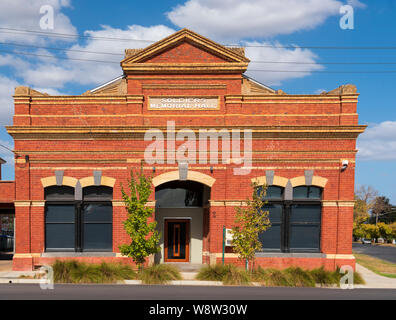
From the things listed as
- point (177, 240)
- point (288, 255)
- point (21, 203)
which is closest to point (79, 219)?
point (21, 203)

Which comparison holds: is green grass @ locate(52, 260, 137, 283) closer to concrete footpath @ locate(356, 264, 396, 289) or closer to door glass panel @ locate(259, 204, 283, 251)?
door glass panel @ locate(259, 204, 283, 251)

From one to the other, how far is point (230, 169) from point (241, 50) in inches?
358

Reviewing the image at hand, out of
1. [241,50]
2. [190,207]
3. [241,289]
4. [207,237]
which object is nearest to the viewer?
[241,289]

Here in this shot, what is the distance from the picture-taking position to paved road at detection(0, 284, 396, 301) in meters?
12.4

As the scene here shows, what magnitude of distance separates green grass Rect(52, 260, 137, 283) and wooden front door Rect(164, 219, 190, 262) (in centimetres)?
587

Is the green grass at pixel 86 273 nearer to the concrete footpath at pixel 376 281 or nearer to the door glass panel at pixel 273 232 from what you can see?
the door glass panel at pixel 273 232

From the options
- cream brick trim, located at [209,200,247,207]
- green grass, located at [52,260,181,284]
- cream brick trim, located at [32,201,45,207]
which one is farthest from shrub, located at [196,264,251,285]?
cream brick trim, located at [32,201,45,207]

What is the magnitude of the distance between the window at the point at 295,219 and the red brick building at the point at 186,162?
0.16ft

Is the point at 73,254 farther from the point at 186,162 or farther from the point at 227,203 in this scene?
the point at 227,203

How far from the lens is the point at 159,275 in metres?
15.6

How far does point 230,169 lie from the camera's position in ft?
60.4

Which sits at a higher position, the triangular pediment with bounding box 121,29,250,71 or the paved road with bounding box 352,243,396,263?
the triangular pediment with bounding box 121,29,250,71
